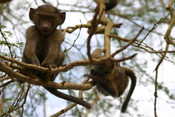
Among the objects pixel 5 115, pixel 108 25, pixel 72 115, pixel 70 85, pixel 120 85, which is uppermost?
pixel 108 25

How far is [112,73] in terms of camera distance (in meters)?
4.89

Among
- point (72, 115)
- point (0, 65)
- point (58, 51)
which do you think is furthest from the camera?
point (72, 115)

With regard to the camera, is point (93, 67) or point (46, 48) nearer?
point (93, 67)

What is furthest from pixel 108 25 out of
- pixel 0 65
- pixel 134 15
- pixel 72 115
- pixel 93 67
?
pixel 134 15

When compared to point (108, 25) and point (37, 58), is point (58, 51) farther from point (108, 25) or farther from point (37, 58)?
point (108, 25)

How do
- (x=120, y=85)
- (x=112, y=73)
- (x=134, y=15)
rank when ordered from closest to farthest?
(x=112, y=73)
(x=120, y=85)
(x=134, y=15)

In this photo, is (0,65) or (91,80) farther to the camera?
(91,80)

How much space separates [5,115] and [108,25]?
1.76 metres

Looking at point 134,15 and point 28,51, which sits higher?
point 28,51

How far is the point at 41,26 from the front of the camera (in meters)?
5.71

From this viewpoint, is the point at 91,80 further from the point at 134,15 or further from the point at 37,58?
the point at 134,15

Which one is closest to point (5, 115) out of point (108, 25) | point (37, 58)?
point (37, 58)

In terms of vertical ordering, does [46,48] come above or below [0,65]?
below

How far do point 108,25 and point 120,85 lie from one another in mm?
811
